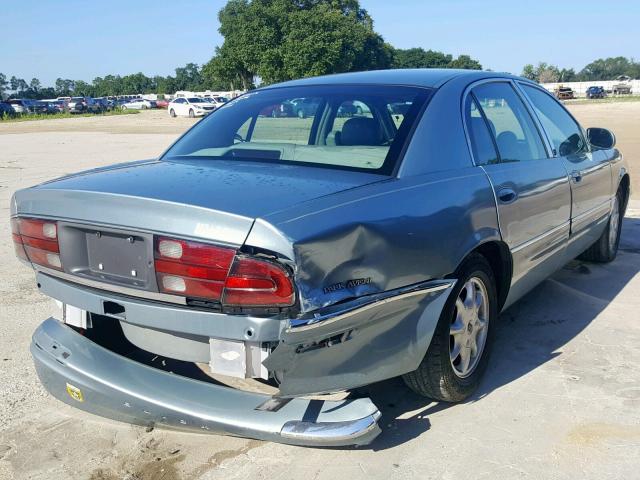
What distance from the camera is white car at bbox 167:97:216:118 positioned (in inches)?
1620

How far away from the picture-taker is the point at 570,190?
162 inches

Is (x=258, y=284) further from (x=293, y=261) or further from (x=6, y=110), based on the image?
(x=6, y=110)

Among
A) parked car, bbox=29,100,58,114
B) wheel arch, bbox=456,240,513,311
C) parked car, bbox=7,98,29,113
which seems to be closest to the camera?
wheel arch, bbox=456,240,513,311

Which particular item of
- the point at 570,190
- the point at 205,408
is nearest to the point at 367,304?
the point at 205,408

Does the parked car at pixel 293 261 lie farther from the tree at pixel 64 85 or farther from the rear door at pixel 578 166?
the tree at pixel 64 85

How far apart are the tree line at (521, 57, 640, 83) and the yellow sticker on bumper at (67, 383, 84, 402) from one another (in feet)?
405

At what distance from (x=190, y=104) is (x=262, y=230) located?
138 feet

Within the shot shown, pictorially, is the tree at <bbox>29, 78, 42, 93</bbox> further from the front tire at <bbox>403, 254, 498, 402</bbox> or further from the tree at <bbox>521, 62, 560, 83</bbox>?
the front tire at <bbox>403, 254, 498, 402</bbox>

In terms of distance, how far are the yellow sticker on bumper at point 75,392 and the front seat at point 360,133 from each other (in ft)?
5.57

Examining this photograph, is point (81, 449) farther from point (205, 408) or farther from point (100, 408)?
point (205, 408)

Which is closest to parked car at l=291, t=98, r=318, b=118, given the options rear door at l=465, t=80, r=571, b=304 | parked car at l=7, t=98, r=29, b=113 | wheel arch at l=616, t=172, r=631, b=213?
rear door at l=465, t=80, r=571, b=304

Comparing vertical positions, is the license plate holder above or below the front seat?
below

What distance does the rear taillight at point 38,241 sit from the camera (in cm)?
260

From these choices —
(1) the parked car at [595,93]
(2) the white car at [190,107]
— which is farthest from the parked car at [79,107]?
(1) the parked car at [595,93]
